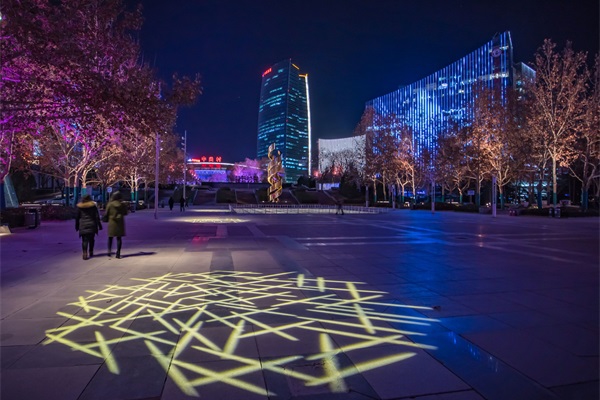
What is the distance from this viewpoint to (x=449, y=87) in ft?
392

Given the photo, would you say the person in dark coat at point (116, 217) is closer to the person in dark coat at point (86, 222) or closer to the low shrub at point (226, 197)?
the person in dark coat at point (86, 222)

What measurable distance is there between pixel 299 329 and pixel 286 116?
17337 centimetres

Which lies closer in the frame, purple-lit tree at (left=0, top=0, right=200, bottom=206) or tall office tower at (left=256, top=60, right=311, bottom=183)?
purple-lit tree at (left=0, top=0, right=200, bottom=206)

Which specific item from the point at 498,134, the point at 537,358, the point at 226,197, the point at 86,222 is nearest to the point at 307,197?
the point at 226,197

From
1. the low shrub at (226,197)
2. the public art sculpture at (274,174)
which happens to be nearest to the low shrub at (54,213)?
the public art sculpture at (274,174)

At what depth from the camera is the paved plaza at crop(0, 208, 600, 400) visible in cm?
355

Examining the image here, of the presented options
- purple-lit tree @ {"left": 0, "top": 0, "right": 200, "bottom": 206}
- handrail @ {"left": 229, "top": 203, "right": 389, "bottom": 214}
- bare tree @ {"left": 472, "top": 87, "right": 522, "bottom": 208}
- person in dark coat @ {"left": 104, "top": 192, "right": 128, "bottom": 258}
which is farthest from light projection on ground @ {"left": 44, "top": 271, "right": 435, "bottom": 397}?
bare tree @ {"left": 472, "top": 87, "right": 522, "bottom": 208}

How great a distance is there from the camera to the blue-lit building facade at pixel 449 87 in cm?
9869

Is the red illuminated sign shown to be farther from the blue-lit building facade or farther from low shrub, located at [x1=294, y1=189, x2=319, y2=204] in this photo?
low shrub, located at [x1=294, y1=189, x2=319, y2=204]

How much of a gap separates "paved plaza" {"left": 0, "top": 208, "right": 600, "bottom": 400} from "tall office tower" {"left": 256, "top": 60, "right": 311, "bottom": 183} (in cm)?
16448

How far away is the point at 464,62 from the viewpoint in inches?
4567

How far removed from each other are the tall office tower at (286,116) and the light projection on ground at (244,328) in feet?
546

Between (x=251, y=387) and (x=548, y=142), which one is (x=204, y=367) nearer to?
(x=251, y=387)

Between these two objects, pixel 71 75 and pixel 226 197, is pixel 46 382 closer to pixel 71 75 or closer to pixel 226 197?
pixel 71 75
